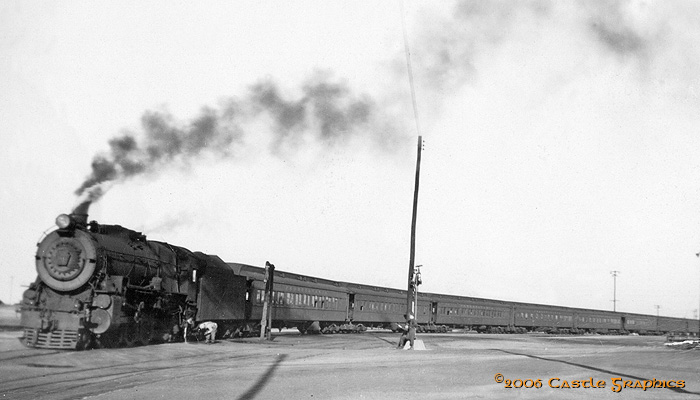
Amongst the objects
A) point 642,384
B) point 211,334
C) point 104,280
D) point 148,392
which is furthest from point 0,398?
point 211,334

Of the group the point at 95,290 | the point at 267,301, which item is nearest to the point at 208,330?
the point at 95,290

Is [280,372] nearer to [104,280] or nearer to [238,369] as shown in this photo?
[238,369]

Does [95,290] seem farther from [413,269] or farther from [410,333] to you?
[413,269]

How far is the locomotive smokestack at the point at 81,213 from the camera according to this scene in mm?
18413

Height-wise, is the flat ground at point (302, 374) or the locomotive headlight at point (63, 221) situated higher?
the locomotive headlight at point (63, 221)

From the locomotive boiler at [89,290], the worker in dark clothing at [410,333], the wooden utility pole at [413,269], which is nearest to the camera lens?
the locomotive boiler at [89,290]

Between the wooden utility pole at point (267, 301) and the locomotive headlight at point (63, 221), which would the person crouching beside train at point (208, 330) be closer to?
the wooden utility pole at point (267, 301)

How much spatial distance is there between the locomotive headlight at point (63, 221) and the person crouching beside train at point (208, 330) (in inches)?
256

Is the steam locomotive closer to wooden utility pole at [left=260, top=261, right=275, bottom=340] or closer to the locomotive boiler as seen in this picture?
the locomotive boiler

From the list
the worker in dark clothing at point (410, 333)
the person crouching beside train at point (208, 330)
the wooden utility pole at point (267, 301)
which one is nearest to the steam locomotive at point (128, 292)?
the person crouching beside train at point (208, 330)

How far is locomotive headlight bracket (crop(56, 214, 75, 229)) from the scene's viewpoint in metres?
17.8

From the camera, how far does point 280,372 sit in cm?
1369

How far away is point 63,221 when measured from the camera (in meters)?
17.8

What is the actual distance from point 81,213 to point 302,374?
Result: 9309mm
